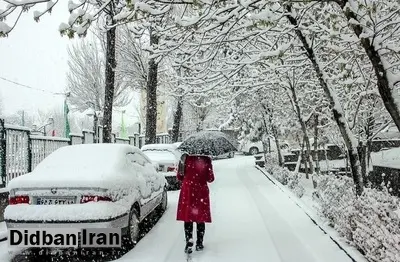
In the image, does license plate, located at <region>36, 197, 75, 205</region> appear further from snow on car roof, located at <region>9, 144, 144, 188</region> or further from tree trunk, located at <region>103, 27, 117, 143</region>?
tree trunk, located at <region>103, 27, 117, 143</region>

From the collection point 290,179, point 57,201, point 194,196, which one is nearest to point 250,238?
point 194,196

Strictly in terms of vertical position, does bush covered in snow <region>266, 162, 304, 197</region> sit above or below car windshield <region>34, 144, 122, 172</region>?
A: below

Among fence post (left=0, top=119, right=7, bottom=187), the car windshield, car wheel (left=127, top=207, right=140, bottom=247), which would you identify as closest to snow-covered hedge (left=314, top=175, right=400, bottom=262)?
car wheel (left=127, top=207, right=140, bottom=247)

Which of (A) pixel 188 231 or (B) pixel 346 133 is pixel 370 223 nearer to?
(A) pixel 188 231

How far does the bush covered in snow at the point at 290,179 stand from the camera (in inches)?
506

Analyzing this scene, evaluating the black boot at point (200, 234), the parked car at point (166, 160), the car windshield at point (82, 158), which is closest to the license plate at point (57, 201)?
the car windshield at point (82, 158)

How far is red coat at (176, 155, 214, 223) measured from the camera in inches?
251

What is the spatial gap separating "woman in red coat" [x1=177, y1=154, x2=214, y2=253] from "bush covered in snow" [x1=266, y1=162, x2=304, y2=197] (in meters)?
6.47

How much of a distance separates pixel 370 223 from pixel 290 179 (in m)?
9.29

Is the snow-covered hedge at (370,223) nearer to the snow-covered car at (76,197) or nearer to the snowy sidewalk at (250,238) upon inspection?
the snowy sidewalk at (250,238)

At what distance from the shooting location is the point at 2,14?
13.2 feet

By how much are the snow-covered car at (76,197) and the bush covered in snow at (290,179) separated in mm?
7063

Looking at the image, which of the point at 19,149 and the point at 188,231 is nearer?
the point at 188,231

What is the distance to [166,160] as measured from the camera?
14.1 metres
